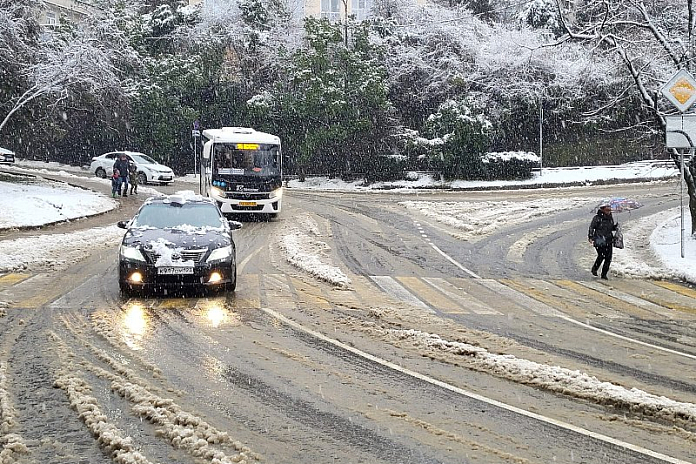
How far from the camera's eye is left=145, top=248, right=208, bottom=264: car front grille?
37.9ft

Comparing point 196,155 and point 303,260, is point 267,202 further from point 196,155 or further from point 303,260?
point 196,155

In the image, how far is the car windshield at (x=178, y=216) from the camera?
1274 cm

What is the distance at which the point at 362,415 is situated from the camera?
21.0 feet

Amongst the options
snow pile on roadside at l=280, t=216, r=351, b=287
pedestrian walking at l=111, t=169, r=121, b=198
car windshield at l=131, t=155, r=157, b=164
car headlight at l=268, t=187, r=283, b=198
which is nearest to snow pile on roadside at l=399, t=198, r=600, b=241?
snow pile on roadside at l=280, t=216, r=351, b=287

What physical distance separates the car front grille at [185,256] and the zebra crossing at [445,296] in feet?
2.00

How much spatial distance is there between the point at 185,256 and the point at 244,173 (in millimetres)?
13162

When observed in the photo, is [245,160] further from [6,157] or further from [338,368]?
[6,157]

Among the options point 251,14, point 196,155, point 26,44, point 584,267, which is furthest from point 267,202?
point 251,14

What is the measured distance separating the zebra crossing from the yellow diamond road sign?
12.5 ft

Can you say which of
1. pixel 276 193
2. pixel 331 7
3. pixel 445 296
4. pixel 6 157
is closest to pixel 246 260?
pixel 445 296

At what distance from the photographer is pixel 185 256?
11.6 m

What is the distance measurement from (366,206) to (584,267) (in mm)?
13226

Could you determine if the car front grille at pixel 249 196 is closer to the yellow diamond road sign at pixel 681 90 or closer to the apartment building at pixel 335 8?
the yellow diamond road sign at pixel 681 90

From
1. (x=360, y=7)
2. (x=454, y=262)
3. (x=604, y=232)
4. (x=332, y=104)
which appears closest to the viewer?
(x=604, y=232)
